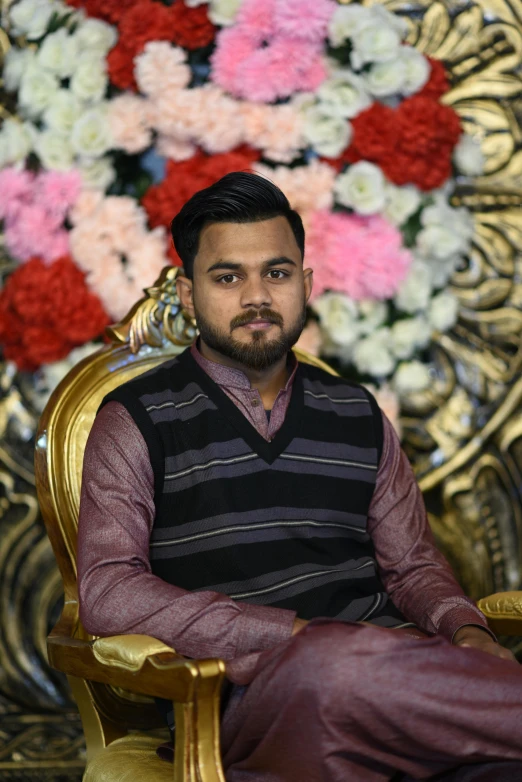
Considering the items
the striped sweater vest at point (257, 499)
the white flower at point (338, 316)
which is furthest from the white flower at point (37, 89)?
the striped sweater vest at point (257, 499)

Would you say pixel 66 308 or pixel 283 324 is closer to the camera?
pixel 283 324

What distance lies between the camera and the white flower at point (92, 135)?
3.38m

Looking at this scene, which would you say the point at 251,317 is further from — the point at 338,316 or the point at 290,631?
the point at 338,316

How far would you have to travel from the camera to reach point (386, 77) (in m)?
3.36

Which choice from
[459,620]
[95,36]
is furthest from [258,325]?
[95,36]

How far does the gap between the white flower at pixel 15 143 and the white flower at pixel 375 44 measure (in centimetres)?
111

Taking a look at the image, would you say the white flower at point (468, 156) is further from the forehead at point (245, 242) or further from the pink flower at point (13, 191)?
the pink flower at point (13, 191)

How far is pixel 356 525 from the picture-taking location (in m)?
2.50

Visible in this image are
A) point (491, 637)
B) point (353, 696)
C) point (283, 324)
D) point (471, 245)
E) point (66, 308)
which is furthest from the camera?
point (471, 245)

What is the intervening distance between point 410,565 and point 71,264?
156 centimetres

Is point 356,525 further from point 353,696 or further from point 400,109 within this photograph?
point 400,109

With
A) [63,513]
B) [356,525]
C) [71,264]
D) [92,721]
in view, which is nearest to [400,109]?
[71,264]

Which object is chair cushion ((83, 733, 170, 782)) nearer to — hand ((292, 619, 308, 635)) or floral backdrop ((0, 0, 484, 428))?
hand ((292, 619, 308, 635))

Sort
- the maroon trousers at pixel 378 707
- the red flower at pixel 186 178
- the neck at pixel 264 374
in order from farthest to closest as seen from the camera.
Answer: the red flower at pixel 186 178 < the neck at pixel 264 374 < the maroon trousers at pixel 378 707
